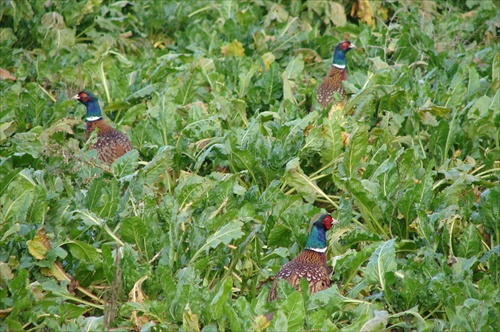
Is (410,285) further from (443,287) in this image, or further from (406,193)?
(406,193)

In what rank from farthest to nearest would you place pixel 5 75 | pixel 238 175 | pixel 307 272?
1. pixel 5 75
2. pixel 238 175
3. pixel 307 272

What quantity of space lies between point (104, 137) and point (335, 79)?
2.49 metres

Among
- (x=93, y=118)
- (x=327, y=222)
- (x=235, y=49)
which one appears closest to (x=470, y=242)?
(x=327, y=222)

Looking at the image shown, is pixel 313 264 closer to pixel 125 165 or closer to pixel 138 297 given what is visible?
pixel 138 297

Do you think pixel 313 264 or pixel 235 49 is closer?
pixel 313 264

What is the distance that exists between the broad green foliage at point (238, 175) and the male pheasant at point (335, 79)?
0.13 m

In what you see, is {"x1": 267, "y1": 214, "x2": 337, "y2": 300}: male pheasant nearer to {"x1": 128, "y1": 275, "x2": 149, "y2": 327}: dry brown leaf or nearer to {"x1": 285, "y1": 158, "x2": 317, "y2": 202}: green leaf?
{"x1": 285, "y1": 158, "x2": 317, "y2": 202}: green leaf

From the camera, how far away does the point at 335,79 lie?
7863mm

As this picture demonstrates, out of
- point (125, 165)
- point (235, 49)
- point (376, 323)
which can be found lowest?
point (235, 49)

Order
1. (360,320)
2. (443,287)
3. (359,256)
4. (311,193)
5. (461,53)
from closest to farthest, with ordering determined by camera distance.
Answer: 1. (360,320)
2. (443,287)
3. (359,256)
4. (311,193)
5. (461,53)

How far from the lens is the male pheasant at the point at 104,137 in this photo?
6742 mm

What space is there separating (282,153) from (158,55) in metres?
3.35

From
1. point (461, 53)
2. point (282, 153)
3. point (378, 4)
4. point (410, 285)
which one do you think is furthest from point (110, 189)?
point (378, 4)

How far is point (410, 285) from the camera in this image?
480cm
